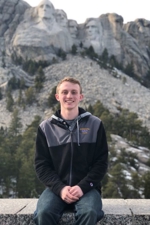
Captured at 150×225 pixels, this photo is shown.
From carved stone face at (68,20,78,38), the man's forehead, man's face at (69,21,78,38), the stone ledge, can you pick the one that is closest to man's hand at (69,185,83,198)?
the stone ledge

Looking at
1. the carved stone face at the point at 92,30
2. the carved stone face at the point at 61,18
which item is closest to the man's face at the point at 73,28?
the carved stone face at the point at 61,18

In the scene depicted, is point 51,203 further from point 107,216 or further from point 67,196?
point 107,216

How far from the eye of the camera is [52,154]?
13.7 ft

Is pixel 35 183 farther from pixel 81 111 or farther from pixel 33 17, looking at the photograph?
pixel 33 17

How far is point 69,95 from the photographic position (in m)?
4.28

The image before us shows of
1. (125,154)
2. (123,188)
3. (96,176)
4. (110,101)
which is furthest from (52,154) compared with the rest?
(110,101)

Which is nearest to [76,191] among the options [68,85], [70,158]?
[70,158]

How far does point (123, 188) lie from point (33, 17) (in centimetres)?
6973

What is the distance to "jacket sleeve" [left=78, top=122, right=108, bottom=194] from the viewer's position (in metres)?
3.97

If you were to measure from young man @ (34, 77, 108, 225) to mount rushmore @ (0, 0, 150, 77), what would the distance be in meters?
72.4

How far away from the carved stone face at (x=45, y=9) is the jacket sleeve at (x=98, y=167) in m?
81.9

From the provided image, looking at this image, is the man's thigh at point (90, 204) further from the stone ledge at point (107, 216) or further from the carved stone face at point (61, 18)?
the carved stone face at point (61, 18)

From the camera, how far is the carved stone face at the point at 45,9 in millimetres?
82000

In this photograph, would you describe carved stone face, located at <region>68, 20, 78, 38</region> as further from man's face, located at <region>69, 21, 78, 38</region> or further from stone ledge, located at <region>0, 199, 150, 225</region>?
stone ledge, located at <region>0, 199, 150, 225</region>
